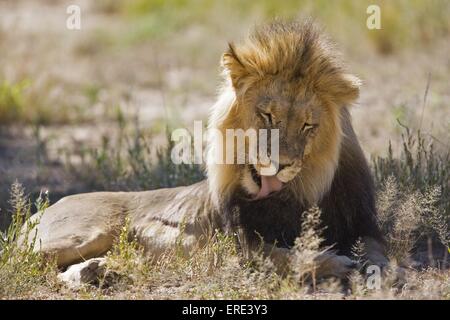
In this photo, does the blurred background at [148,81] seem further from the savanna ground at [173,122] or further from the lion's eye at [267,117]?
the lion's eye at [267,117]

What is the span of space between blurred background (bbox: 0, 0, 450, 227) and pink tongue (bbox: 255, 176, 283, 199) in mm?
1991

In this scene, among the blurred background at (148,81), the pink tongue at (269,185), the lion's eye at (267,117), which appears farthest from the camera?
the blurred background at (148,81)

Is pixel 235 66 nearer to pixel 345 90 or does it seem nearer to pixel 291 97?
pixel 291 97

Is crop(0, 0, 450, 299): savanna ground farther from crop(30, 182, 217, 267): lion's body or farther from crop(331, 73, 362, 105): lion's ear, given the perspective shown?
crop(331, 73, 362, 105): lion's ear

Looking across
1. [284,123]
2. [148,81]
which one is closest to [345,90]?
[284,123]

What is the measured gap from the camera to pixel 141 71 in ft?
44.5

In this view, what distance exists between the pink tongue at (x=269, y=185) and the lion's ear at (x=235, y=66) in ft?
1.89

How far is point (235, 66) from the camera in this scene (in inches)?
221

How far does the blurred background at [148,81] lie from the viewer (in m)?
8.55

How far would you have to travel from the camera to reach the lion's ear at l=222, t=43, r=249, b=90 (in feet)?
18.4

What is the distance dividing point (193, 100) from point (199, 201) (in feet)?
19.4

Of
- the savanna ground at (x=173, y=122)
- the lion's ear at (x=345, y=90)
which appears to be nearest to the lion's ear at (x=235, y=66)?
the lion's ear at (x=345, y=90)
